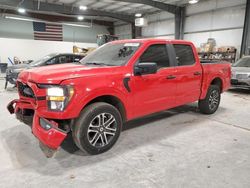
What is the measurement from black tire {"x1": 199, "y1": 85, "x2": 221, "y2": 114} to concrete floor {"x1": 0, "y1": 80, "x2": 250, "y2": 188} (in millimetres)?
635

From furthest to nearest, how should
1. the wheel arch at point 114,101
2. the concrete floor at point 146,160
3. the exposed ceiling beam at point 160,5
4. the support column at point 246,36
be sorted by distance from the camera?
the exposed ceiling beam at point 160,5, the support column at point 246,36, the wheel arch at point 114,101, the concrete floor at point 146,160

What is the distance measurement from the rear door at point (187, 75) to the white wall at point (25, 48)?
16.7m

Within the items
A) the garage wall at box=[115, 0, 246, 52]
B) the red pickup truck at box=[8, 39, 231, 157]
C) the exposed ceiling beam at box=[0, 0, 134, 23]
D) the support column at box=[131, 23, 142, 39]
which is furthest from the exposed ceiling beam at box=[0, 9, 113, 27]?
the red pickup truck at box=[8, 39, 231, 157]

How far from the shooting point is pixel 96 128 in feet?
9.46

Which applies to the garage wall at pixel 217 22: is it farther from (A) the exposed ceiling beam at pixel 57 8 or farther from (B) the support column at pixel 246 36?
(A) the exposed ceiling beam at pixel 57 8

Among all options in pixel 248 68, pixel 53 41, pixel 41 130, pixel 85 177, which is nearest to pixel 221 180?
pixel 85 177

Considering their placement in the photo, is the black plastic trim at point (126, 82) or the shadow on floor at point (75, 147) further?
the black plastic trim at point (126, 82)

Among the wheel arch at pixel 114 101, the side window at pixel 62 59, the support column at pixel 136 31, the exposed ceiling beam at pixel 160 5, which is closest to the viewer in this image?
the wheel arch at pixel 114 101

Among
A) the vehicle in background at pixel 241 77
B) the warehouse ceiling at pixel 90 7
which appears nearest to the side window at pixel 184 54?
the vehicle in background at pixel 241 77

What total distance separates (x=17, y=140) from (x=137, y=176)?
A: 2172mm

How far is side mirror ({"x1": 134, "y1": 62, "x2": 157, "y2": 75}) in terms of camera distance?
10.1ft

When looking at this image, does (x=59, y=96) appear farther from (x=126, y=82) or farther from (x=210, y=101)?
(x=210, y=101)

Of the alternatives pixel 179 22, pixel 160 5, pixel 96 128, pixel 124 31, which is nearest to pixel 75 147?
pixel 96 128

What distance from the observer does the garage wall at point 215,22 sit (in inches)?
464
